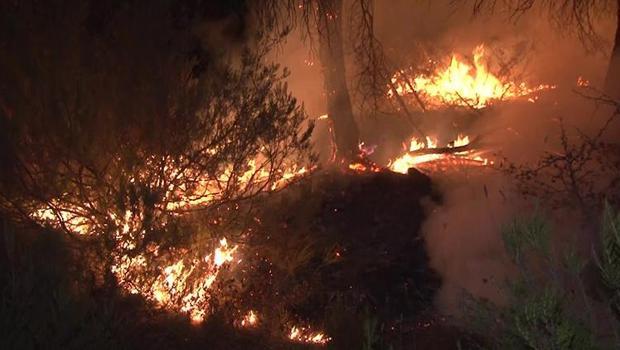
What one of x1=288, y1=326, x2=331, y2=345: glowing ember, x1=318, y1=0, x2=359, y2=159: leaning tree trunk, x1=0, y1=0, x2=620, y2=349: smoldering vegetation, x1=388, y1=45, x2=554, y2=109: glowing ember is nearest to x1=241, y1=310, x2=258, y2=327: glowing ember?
x1=0, y1=0, x2=620, y2=349: smoldering vegetation

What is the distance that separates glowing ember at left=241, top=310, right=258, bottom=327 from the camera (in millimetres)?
7086

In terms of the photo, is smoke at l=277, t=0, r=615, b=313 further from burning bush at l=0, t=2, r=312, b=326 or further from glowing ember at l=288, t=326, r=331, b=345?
burning bush at l=0, t=2, r=312, b=326

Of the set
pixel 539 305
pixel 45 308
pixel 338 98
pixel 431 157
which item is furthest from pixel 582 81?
pixel 45 308

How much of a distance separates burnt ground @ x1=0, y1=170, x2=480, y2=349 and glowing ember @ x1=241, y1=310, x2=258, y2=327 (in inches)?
3.0

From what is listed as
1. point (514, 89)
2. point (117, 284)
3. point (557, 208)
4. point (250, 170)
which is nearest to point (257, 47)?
point (250, 170)

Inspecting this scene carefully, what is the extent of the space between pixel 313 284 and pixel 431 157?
5055 millimetres

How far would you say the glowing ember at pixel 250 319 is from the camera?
7.09 meters

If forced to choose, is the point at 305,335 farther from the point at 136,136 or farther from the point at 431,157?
the point at 431,157

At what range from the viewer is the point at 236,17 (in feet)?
29.6

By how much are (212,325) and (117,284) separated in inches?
36.5

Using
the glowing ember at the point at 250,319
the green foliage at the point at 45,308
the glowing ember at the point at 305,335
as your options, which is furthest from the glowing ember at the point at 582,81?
the green foliage at the point at 45,308

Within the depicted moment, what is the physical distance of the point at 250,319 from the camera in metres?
7.19

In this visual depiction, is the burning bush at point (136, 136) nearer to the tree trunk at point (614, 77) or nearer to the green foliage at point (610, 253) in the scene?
the green foliage at point (610, 253)

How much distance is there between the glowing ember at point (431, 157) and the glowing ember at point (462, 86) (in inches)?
69.7
